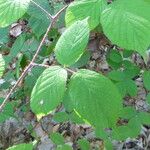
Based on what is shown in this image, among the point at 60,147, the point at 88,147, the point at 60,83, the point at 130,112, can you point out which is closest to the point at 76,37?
the point at 60,83

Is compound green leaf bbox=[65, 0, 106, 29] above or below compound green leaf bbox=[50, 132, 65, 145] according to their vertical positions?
above

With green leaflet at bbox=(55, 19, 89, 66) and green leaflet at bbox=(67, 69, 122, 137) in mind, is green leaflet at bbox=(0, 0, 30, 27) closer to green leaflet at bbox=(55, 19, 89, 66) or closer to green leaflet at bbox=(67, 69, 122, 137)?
green leaflet at bbox=(55, 19, 89, 66)

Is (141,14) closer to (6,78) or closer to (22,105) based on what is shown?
(6,78)

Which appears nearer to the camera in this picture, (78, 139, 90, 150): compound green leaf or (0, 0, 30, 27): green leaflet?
(0, 0, 30, 27): green leaflet

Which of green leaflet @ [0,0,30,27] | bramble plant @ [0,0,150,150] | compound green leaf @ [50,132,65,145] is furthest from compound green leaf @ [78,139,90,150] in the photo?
green leaflet @ [0,0,30,27]

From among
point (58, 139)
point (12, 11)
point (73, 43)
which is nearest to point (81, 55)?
point (73, 43)

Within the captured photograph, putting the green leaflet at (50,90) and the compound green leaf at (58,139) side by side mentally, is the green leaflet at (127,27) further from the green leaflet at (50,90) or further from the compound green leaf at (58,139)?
the compound green leaf at (58,139)

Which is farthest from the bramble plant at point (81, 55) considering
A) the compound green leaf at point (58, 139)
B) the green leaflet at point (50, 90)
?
the compound green leaf at point (58, 139)
